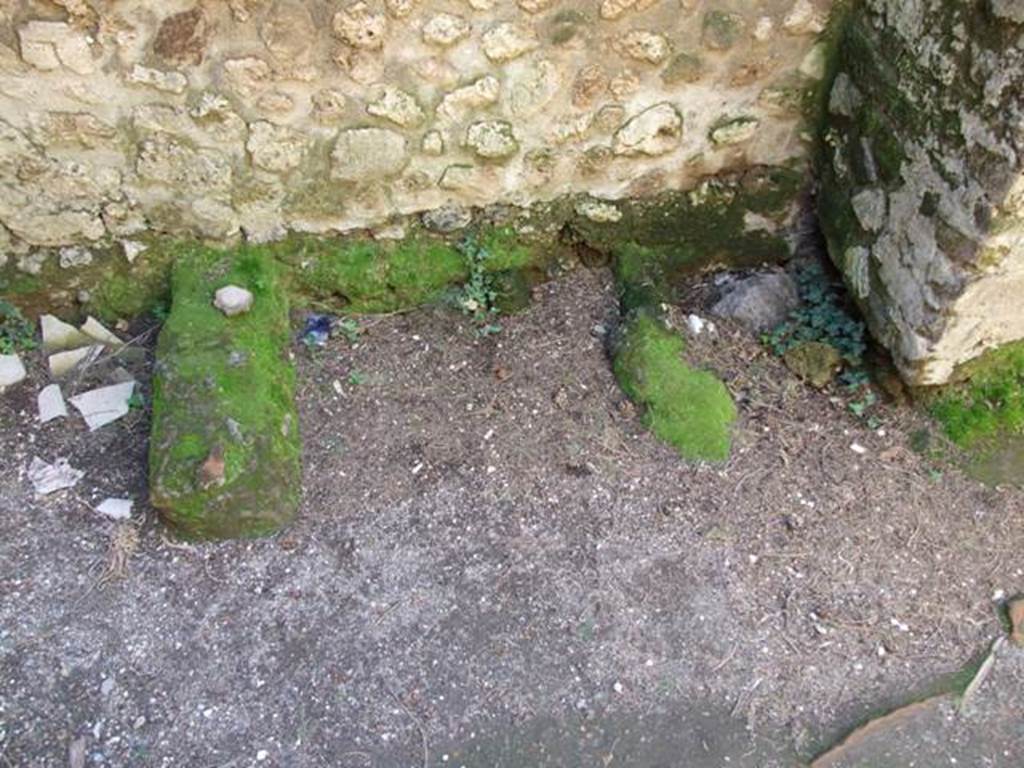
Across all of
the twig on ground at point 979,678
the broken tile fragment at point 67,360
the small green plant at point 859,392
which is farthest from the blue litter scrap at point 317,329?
the twig on ground at point 979,678

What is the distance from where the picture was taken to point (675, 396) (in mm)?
2988

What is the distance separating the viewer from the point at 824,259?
3.37 metres

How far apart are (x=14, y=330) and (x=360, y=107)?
4.67ft

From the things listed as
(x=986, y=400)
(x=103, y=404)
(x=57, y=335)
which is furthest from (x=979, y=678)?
(x=57, y=335)

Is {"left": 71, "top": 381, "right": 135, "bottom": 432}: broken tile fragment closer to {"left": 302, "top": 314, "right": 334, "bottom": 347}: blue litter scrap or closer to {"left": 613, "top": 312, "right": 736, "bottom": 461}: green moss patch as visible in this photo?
{"left": 302, "top": 314, "right": 334, "bottom": 347}: blue litter scrap

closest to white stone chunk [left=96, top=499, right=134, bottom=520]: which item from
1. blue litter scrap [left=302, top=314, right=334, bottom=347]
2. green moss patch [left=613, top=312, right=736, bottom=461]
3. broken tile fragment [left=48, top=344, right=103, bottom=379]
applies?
broken tile fragment [left=48, top=344, right=103, bottom=379]

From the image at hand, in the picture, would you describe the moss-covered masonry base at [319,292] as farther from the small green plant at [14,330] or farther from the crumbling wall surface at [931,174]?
the crumbling wall surface at [931,174]

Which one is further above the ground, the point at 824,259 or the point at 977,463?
the point at 824,259

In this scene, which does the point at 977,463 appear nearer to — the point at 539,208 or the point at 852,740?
the point at 852,740

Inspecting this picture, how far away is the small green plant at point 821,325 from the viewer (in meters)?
3.13

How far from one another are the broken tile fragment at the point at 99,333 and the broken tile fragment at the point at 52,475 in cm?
48

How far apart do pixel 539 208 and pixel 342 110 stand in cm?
78

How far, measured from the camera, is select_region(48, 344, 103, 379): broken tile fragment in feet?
9.94

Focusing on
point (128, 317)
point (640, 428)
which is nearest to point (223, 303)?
point (128, 317)
